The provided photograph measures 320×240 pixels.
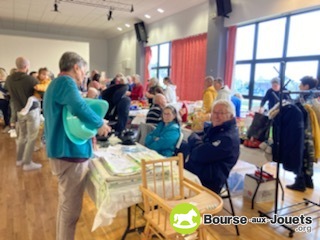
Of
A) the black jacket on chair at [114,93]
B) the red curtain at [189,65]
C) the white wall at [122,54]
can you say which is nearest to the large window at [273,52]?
the red curtain at [189,65]

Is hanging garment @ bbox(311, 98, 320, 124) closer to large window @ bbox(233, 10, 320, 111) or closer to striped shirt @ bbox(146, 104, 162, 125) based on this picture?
large window @ bbox(233, 10, 320, 111)

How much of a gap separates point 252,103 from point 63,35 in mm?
8974

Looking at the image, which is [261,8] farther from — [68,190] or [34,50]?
[34,50]

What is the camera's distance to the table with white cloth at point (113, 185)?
1.47 m

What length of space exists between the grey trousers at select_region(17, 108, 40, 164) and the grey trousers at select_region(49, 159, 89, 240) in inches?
84.8

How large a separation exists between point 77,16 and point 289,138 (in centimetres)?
841

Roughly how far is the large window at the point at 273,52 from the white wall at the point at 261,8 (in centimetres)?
26

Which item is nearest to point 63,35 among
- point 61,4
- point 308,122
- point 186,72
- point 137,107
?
point 61,4

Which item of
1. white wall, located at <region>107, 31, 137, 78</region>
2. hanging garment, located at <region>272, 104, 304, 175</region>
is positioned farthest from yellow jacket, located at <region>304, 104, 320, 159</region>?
white wall, located at <region>107, 31, 137, 78</region>

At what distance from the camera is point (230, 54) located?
6066 millimetres

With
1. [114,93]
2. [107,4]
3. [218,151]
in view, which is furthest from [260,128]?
[107,4]

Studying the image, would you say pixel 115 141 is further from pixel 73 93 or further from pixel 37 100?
pixel 37 100

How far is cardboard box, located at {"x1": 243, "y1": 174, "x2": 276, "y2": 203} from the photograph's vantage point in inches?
112

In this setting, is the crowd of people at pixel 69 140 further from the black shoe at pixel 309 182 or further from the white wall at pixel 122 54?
the white wall at pixel 122 54
